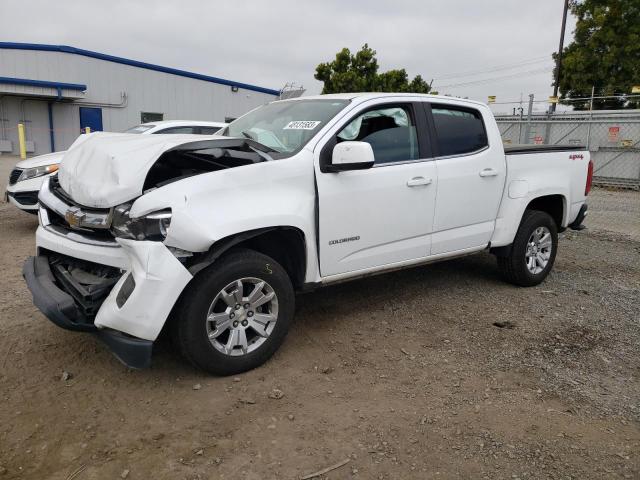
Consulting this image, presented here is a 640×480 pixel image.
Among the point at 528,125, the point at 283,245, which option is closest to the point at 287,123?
the point at 283,245

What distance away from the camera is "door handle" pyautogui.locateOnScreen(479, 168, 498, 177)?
4.61m

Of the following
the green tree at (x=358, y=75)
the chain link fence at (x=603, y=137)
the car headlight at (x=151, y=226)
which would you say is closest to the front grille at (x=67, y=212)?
the car headlight at (x=151, y=226)

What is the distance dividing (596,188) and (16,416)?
15147mm

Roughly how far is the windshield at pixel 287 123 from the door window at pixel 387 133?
19cm

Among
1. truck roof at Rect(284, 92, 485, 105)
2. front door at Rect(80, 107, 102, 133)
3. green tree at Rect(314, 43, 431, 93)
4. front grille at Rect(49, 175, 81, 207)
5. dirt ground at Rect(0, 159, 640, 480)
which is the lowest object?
dirt ground at Rect(0, 159, 640, 480)

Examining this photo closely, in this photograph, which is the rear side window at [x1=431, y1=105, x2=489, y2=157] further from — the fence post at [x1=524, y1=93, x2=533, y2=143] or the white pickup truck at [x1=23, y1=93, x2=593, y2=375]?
the fence post at [x1=524, y1=93, x2=533, y2=143]

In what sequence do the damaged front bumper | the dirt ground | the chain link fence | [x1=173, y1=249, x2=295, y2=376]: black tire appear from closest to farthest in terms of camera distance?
the dirt ground → the damaged front bumper → [x1=173, y1=249, x2=295, y2=376]: black tire → the chain link fence

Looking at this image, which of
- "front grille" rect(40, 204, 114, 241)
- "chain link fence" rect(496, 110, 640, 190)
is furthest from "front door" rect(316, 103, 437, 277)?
"chain link fence" rect(496, 110, 640, 190)

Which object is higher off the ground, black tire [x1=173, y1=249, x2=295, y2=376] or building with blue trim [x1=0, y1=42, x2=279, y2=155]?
building with blue trim [x1=0, y1=42, x2=279, y2=155]

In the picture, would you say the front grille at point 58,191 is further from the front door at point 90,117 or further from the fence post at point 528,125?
the front door at point 90,117

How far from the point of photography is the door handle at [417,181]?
406cm

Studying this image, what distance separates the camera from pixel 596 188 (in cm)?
1448

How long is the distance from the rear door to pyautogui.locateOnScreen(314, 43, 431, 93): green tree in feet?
64.0

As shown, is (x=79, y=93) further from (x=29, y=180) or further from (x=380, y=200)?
(x=380, y=200)
